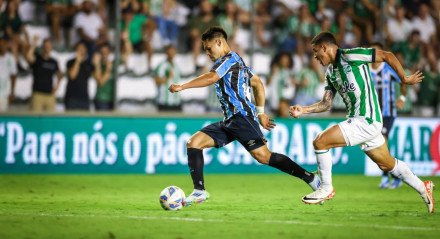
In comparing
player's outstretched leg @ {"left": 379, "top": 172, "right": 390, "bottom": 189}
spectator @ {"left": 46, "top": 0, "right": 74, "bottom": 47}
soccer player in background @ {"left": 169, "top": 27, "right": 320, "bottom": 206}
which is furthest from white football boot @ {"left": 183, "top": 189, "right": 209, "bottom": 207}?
spectator @ {"left": 46, "top": 0, "right": 74, "bottom": 47}

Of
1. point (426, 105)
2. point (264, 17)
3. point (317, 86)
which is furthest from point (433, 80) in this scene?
point (264, 17)

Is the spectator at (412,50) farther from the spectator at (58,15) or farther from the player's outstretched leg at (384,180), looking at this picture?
the spectator at (58,15)

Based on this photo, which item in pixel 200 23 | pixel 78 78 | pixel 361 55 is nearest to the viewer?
pixel 361 55

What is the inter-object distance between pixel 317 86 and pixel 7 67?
6301 mm

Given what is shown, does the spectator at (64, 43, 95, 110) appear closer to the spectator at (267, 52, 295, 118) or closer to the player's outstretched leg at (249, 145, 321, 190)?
the spectator at (267, 52, 295, 118)

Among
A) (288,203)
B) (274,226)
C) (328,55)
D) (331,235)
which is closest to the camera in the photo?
(331,235)

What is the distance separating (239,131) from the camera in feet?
35.7

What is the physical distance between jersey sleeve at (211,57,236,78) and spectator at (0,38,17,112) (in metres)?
7.63

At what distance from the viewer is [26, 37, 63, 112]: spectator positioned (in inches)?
685

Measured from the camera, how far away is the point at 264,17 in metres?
19.5

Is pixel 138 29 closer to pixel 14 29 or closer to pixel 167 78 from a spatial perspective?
pixel 167 78

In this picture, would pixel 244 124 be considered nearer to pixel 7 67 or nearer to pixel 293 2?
pixel 7 67

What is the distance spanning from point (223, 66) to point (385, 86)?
4.88 m

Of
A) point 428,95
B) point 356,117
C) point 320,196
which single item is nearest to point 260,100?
point 356,117
